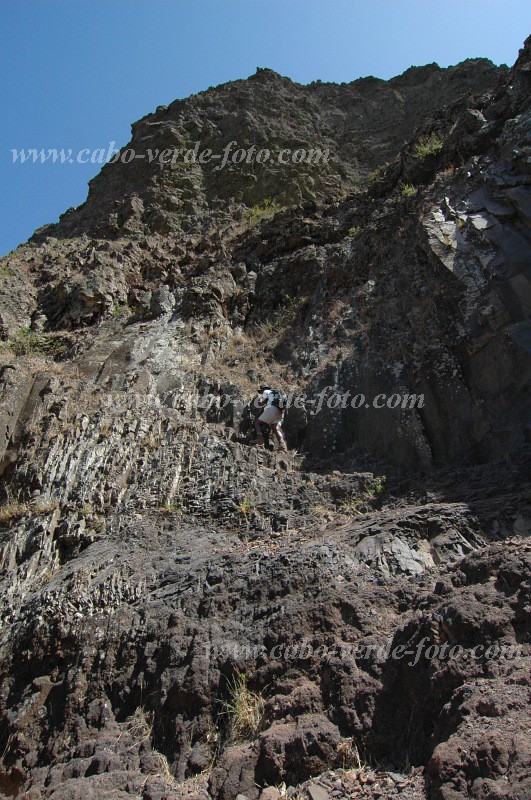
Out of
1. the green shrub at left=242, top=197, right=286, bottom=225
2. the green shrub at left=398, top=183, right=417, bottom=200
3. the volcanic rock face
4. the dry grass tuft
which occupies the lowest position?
the dry grass tuft

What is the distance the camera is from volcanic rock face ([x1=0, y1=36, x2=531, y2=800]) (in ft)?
13.9

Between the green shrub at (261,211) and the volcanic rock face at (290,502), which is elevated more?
the green shrub at (261,211)

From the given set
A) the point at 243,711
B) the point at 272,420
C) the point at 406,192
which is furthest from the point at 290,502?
the point at 406,192

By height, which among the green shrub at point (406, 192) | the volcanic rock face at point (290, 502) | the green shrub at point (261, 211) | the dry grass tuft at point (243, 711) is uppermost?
the green shrub at point (261, 211)

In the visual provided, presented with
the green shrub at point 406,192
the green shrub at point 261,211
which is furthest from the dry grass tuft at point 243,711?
the green shrub at point 261,211

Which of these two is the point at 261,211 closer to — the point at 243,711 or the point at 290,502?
the point at 290,502

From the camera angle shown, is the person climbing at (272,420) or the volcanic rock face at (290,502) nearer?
the volcanic rock face at (290,502)

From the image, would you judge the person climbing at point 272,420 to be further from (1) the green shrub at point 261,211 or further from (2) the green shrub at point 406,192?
(1) the green shrub at point 261,211

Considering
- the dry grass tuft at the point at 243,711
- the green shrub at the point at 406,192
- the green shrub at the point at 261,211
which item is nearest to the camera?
the dry grass tuft at the point at 243,711

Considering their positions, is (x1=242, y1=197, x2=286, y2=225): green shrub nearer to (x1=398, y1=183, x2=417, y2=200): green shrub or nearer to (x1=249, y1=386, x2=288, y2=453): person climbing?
(x1=398, y1=183, x2=417, y2=200): green shrub

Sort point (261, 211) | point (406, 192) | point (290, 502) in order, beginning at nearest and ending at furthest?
point (290, 502)
point (406, 192)
point (261, 211)

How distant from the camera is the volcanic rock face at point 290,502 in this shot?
4227 millimetres

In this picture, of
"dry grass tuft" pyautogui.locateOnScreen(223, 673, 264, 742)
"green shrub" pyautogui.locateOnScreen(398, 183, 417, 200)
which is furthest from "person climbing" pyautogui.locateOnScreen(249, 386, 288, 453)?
"green shrub" pyautogui.locateOnScreen(398, 183, 417, 200)

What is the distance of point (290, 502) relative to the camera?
25.6 feet
